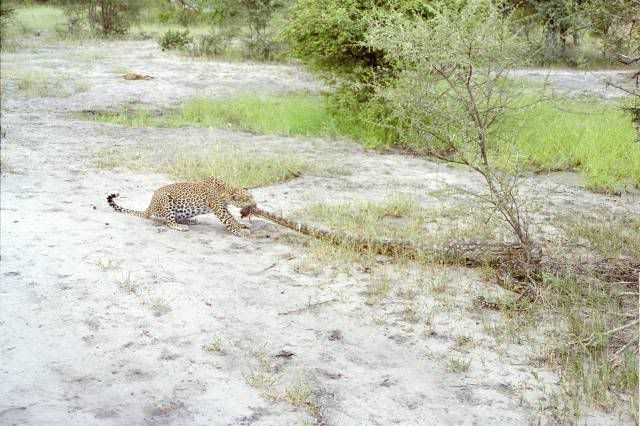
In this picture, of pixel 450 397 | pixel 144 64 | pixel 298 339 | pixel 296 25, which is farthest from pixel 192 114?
pixel 450 397

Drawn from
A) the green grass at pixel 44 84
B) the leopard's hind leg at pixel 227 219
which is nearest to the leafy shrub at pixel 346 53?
the leopard's hind leg at pixel 227 219

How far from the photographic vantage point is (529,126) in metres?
13.0

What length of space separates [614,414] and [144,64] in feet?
59.6

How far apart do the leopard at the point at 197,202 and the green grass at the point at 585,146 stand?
3780mm

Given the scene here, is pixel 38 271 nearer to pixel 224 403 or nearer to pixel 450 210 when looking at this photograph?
pixel 224 403

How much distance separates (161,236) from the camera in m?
7.49

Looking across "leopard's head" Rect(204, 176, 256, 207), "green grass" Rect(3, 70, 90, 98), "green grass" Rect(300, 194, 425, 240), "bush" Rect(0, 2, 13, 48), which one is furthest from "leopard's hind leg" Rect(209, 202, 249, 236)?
"bush" Rect(0, 2, 13, 48)

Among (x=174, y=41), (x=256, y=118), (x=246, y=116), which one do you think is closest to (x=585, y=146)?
(x=256, y=118)

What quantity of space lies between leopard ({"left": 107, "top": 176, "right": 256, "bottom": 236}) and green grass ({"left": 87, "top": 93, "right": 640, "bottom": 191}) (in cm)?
410

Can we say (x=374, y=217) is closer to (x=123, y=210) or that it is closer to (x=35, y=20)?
(x=123, y=210)

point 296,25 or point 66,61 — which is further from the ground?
point 296,25

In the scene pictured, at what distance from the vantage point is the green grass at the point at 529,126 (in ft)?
35.6

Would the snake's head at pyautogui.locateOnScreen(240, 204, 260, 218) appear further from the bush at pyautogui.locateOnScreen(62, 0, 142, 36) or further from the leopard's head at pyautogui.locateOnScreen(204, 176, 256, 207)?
the bush at pyautogui.locateOnScreen(62, 0, 142, 36)

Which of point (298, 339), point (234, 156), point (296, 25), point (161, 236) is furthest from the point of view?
point (296, 25)
